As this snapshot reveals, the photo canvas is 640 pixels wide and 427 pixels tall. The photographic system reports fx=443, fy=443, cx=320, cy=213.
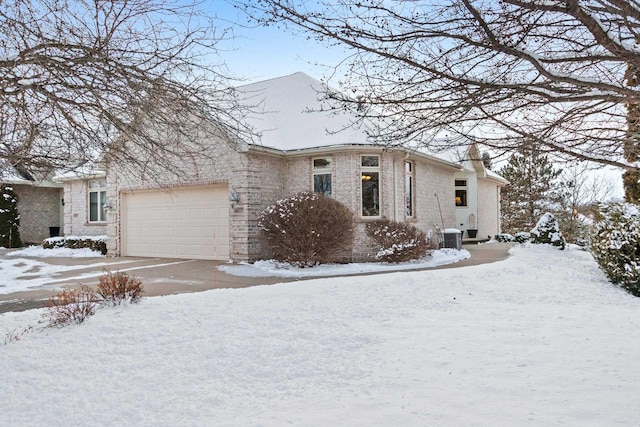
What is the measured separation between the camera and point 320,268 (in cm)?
1130

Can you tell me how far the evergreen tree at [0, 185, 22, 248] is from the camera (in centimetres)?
2025

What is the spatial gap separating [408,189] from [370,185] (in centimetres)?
225

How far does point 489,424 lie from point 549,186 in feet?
89.1

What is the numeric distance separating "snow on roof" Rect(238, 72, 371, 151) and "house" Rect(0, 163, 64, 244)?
12.7 meters

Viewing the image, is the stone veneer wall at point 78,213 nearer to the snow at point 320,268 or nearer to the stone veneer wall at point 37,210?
the stone veneer wall at point 37,210

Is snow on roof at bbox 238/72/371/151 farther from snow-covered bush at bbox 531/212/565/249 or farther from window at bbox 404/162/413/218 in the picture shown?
snow-covered bush at bbox 531/212/565/249

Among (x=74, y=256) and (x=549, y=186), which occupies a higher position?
(x=549, y=186)

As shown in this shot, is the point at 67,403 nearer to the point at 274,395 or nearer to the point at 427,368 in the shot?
the point at 274,395

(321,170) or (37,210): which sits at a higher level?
(321,170)

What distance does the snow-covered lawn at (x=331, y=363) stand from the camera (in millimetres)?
2889

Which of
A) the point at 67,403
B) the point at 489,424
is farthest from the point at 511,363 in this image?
the point at 67,403

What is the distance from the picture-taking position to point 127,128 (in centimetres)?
446

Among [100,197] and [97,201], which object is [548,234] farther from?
[97,201]

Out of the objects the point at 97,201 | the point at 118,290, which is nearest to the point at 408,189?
the point at 118,290
